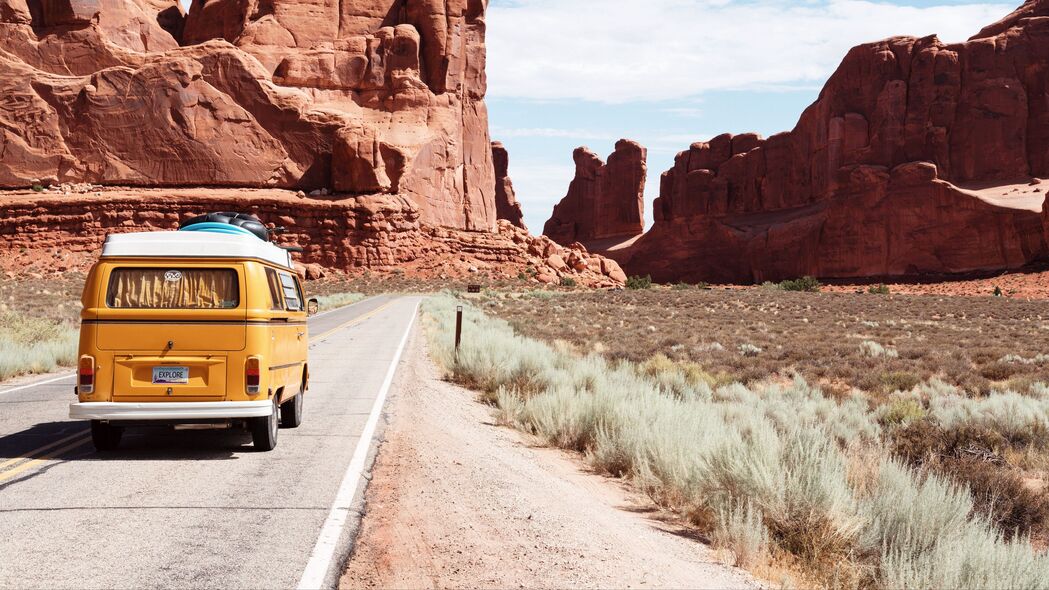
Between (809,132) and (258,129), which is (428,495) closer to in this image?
(258,129)

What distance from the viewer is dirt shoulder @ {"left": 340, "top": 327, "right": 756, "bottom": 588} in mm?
4824

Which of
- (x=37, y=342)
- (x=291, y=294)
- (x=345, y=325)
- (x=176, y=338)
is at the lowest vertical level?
(x=345, y=325)

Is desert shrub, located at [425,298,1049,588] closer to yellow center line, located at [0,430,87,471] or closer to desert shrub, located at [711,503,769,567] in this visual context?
desert shrub, located at [711,503,769,567]

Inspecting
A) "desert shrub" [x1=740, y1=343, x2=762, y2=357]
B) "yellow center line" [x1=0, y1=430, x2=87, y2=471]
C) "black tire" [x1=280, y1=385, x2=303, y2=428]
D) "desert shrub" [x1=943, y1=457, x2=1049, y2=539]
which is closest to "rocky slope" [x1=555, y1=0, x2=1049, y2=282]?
"desert shrub" [x1=740, y1=343, x2=762, y2=357]

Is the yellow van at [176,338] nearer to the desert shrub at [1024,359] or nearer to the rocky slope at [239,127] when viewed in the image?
the desert shrub at [1024,359]

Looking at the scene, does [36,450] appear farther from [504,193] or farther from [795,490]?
[504,193]

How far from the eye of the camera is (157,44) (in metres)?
95.4

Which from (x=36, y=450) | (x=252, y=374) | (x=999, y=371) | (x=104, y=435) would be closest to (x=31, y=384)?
(x=36, y=450)

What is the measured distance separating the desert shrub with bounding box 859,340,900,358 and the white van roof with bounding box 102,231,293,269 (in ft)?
58.3

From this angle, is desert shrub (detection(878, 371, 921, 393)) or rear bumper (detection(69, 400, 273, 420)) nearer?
rear bumper (detection(69, 400, 273, 420))

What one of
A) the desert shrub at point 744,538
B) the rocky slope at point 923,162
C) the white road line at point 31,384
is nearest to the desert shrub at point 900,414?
the desert shrub at point 744,538

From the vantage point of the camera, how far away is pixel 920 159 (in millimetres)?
96375

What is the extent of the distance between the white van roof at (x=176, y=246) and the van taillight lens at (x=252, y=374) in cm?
110

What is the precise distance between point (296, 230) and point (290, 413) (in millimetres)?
73289
